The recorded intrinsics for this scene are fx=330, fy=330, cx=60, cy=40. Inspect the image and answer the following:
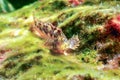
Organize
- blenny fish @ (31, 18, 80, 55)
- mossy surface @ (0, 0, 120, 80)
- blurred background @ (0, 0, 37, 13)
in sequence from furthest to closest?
blurred background @ (0, 0, 37, 13) → blenny fish @ (31, 18, 80, 55) → mossy surface @ (0, 0, 120, 80)

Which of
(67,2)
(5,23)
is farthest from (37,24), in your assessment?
(5,23)

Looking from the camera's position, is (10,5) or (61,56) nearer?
(61,56)

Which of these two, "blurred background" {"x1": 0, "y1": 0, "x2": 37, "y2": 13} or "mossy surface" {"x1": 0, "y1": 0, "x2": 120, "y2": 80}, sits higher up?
"mossy surface" {"x1": 0, "y1": 0, "x2": 120, "y2": 80}

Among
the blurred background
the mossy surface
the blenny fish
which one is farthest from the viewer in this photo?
the blurred background

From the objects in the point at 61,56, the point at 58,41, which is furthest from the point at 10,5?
the point at 61,56

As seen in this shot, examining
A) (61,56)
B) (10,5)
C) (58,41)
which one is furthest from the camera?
(10,5)

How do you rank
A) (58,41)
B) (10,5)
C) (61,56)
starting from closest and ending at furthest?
(61,56) → (58,41) → (10,5)

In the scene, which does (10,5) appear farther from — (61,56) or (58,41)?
(61,56)

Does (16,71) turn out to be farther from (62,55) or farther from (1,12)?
(1,12)

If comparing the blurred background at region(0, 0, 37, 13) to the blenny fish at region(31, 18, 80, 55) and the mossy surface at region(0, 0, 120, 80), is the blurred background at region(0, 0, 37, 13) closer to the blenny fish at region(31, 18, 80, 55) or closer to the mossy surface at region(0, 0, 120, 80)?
the mossy surface at region(0, 0, 120, 80)

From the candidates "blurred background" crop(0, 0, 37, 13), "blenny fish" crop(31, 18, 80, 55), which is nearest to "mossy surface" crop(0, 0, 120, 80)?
"blenny fish" crop(31, 18, 80, 55)

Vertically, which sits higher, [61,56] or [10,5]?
[61,56]
